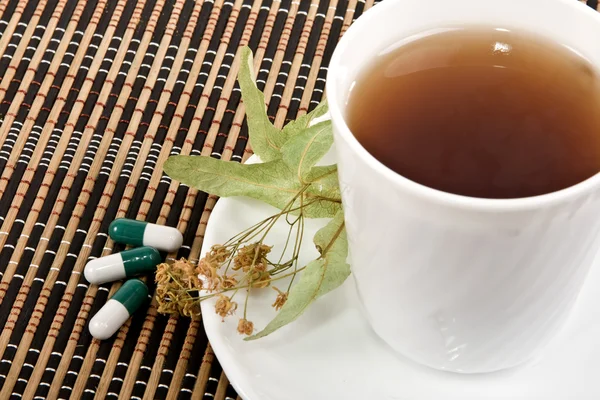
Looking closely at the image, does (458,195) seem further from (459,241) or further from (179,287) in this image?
(179,287)

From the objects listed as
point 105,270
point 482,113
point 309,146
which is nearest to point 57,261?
point 105,270

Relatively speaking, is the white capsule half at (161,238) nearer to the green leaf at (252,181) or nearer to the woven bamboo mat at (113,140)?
the woven bamboo mat at (113,140)

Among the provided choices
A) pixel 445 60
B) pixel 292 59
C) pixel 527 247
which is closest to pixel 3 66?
pixel 292 59

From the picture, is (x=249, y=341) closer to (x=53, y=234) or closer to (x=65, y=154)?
(x=53, y=234)

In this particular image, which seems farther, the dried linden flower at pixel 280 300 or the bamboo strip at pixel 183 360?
the bamboo strip at pixel 183 360

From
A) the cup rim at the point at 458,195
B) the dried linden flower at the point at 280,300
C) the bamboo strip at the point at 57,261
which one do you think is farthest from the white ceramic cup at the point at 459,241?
the bamboo strip at the point at 57,261
